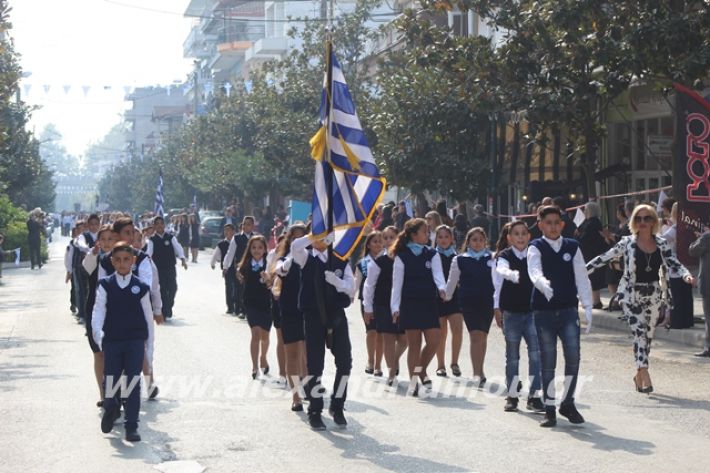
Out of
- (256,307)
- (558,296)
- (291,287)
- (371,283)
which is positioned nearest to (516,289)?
(558,296)

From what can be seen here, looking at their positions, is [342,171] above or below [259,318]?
above

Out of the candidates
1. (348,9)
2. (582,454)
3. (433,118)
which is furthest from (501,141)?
(348,9)

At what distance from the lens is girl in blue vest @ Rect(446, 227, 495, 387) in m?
13.4

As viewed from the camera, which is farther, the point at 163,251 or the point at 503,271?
the point at 163,251

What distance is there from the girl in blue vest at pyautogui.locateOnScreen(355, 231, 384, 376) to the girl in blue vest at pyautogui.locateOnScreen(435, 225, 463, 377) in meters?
0.65

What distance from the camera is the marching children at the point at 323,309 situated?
1088 cm

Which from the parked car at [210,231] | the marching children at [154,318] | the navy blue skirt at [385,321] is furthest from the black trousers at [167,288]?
the parked car at [210,231]

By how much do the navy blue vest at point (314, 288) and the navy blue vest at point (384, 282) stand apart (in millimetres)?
2401

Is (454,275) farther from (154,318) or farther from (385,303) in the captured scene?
(154,318)

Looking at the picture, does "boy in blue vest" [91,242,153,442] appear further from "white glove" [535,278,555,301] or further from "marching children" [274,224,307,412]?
"white glove" [535,278,555,301]

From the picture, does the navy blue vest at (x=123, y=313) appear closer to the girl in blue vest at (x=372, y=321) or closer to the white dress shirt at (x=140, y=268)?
the white dress shirt at (x=140, y=268)

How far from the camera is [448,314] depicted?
1430cm

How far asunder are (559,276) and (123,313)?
3.59 meters

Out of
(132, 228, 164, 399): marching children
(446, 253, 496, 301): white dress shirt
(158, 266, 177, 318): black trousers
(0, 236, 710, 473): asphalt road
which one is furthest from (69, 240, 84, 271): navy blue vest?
(446, 253, 496, 301): white dress shirt
